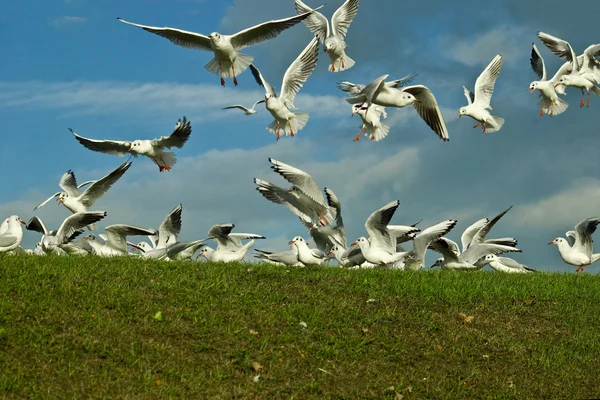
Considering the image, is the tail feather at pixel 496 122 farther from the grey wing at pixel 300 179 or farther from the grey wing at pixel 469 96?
the grey wing at pixel 300 179

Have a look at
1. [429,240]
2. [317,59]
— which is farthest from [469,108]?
[429,240]

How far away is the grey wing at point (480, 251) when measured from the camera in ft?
62.5

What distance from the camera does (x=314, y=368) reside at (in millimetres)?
11383

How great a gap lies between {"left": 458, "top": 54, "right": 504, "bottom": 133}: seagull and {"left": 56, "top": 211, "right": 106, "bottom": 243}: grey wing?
11.0 metres

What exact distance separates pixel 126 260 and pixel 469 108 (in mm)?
11930

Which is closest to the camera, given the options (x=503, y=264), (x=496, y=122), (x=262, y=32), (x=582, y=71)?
(x=503, y=264)

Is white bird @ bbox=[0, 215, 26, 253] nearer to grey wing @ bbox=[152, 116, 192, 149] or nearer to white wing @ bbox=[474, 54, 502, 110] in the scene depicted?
grey wing @ bbox=[152, 116, 192, 149]

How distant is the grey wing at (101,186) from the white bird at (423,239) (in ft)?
21.9

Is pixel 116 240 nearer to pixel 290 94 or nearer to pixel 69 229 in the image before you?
pixel 69 229

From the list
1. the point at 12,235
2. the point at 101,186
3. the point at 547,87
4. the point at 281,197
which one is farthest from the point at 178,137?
the point at 547,87

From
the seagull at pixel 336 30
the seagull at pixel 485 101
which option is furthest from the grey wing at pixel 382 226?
the seagull at pixel 336 30

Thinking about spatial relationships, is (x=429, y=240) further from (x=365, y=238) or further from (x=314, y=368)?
(x=314, y=368)

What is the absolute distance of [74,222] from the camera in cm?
1758

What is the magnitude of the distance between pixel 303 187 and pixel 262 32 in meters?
4.90
